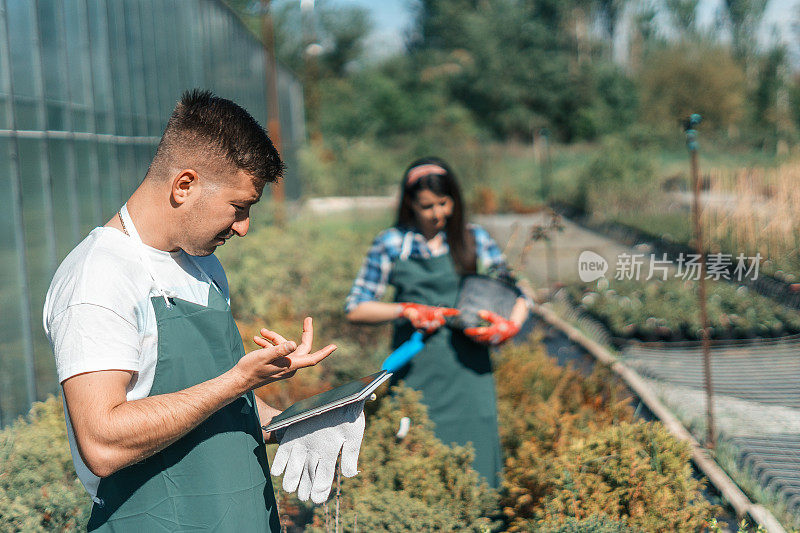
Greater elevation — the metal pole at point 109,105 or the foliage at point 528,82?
the foliage at point 528,82

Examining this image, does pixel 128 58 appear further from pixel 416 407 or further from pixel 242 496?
pixel 242 496

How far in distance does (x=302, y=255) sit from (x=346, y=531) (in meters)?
5.35

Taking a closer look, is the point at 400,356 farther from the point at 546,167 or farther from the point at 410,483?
the point at 546,167

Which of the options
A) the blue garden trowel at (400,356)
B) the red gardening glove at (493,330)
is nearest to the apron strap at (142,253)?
the blue garden trowel at (400,356)

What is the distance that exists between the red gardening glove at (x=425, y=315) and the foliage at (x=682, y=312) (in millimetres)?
4285

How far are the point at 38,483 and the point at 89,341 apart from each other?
5.12ft

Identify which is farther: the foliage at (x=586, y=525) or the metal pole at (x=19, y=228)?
the metal pole at (x=19, y=228)

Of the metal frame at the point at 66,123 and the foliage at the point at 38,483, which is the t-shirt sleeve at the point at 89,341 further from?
the metal frame at the point at 66,123

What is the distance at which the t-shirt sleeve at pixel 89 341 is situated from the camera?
1.33 meters

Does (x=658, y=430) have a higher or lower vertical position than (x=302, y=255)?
lower

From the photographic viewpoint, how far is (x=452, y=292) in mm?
3268

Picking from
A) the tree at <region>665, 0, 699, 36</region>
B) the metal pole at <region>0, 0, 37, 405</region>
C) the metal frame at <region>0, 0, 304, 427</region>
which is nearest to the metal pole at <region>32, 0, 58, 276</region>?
the metal frame at <region>0, 0, 304, 427</region>

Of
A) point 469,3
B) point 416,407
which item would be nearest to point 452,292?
point 416,407

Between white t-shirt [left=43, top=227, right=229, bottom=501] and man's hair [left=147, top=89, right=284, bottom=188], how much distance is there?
0.62 feet
